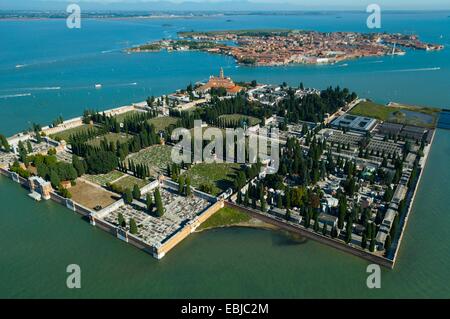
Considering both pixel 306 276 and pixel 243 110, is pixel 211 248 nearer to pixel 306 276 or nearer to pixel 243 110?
pixel 306 276

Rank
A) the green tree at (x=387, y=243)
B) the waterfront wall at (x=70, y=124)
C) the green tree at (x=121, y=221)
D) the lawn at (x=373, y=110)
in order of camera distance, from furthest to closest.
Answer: the lawn at (x=373, y=110)
the waterfront wall at (x=70, y=124)
the green tree at (x=121, y=221)
the green tree at (x=387, y=243)

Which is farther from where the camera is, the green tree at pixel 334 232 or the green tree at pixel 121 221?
the green tree at pixel 121 221

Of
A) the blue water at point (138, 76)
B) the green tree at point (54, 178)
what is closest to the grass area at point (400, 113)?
the blue water at point (138, 76)

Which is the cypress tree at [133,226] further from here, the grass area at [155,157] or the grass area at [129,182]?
the grass area at [155,157]

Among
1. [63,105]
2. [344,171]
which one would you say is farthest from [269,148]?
[63,105]

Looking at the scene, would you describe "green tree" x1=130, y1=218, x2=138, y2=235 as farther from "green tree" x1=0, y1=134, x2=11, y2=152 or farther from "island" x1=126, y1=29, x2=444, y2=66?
"island" x1=126, y1=29, x2=444, y2=66

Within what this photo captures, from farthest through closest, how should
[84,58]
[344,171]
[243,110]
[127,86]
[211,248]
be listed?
[84,58]
[127,86]
[243,110]
[344,171]
[211,248]

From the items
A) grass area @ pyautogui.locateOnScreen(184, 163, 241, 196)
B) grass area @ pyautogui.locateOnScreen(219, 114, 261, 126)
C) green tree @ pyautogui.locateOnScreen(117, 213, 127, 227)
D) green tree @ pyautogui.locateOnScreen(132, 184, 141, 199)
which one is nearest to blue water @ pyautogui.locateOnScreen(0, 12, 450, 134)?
grass area @ pyautogui.locateOnScreen(219, 114, 261, 126)
